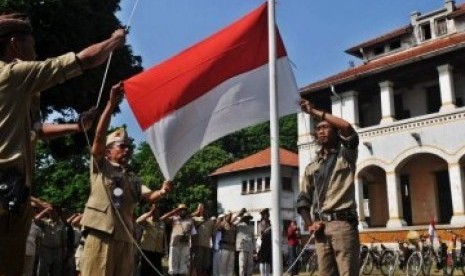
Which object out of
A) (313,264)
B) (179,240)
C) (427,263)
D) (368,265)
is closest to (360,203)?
(313,264)

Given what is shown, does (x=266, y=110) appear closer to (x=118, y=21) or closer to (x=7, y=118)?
(x=7, y=118)

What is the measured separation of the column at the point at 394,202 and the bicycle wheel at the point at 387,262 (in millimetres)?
7333

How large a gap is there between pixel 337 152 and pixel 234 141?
62.7 metres

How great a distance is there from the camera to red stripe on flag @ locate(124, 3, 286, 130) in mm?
5816

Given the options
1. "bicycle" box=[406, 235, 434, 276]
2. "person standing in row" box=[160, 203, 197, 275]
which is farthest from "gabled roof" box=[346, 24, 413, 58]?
"person standing in row" box=[160, 203, 197, 275]

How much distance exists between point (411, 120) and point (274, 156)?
73.5 feet

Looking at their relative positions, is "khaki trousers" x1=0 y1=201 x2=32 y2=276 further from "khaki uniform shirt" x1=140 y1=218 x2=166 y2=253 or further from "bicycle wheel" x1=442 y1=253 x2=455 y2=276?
"bicycle wheel" x1=442 y1=253 x2=455 y2=276

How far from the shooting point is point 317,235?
5.58 metres

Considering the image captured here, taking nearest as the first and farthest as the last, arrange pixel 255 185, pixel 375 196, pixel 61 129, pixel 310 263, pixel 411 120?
pixel 61 129 < pixel 310 263 < pixel 411 120 < pixel 375 196 < pixel 255 185

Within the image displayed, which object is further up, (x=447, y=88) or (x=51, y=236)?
(x=447, y=88)

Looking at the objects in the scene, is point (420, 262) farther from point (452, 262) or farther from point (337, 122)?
point (337, 122)

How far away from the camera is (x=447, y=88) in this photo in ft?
84.1

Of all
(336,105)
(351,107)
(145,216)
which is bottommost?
(145,216)

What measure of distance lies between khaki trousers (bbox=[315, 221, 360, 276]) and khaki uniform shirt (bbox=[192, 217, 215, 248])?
10469 millimetres
